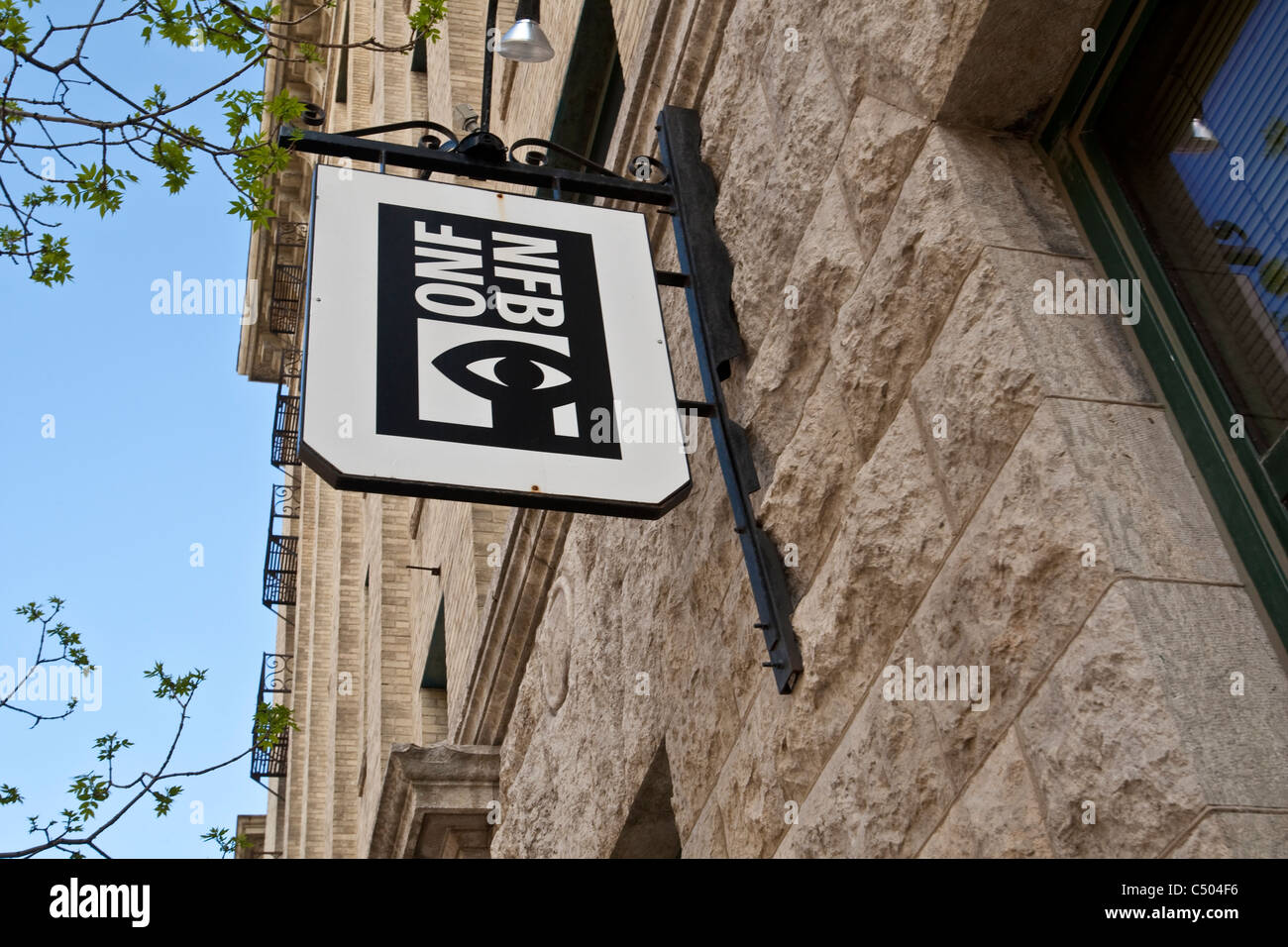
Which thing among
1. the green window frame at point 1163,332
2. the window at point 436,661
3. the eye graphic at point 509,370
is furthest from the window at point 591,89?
the green window frame at point 1163,332

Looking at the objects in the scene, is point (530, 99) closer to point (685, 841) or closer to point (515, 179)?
point (515, 179)

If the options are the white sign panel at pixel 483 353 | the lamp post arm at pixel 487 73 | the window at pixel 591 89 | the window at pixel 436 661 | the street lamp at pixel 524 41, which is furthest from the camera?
the window at pixel 436 661

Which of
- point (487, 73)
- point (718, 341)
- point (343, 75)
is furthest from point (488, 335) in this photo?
point (343, 75)

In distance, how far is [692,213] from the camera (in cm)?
493

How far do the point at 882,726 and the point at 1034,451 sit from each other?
0.85 metres

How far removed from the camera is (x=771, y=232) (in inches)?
173

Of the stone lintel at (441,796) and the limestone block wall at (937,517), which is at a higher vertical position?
the limestone block wall at (937,517)

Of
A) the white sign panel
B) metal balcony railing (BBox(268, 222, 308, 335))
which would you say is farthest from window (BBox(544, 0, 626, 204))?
metal balcony railing (BBox(268, 222, 308, 335))

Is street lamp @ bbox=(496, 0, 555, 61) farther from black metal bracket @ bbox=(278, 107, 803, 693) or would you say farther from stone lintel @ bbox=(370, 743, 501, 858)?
stone lintel @ bbox=(370, 743, 501, 858)

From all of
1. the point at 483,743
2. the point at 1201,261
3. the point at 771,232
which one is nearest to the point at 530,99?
the point at 483,743

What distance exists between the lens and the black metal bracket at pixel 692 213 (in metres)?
4.21

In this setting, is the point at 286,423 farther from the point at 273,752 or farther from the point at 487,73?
the point at 487,73

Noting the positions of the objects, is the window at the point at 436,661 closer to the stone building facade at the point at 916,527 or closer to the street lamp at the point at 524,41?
the stone building facade at the point at 916,527

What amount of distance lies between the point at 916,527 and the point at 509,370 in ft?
4.86
